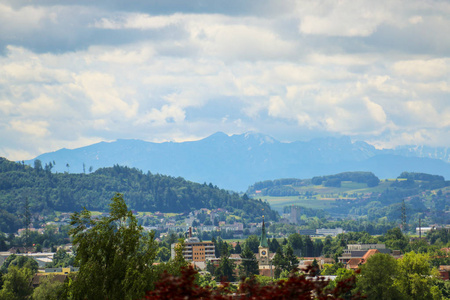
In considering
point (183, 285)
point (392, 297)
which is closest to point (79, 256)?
point (183, 285)

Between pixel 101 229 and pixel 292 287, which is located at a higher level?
pixel 101 229

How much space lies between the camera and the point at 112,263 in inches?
1419

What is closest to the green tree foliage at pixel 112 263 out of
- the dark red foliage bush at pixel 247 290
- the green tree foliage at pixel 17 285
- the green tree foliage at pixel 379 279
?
the dark red foliage bush at pixel 247 290

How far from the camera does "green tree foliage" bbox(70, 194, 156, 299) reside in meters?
35.4

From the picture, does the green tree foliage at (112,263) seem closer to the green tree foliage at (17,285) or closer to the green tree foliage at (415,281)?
the green tree foliage at (415,281)

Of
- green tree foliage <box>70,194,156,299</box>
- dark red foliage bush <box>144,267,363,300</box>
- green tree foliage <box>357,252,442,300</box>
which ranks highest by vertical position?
green tree foliage <box>70,194,156,299</box>

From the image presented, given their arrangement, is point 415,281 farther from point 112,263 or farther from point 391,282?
point 112,263

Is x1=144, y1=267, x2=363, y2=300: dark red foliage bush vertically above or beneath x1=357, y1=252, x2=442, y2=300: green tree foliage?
above

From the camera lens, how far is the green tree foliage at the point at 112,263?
3541 centimetres

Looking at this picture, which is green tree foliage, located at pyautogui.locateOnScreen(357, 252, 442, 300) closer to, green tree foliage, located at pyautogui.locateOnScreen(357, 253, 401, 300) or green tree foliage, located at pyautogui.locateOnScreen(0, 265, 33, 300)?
green tree foliage, located at pyautogui.locateOnScreen(357, 253, 401, 300)

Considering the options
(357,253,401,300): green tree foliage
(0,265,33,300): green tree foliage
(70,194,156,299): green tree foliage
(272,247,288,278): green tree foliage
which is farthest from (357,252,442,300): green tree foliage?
(272,247,288,278): green tree foliage

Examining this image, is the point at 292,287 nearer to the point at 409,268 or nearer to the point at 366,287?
the point at 366,287

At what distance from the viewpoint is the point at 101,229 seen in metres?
37.1

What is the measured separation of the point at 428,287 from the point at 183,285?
69.4 metres
